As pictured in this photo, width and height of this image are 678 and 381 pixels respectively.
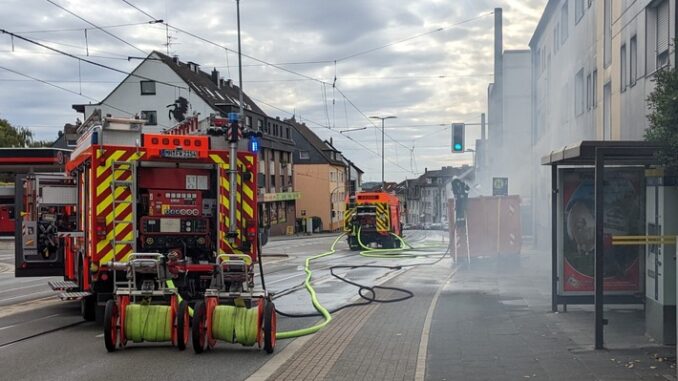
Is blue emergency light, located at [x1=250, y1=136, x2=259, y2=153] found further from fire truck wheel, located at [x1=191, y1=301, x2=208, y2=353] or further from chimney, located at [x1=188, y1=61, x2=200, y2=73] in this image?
chimney, located at [x1=188, y1=61, x2=200, y2=73]

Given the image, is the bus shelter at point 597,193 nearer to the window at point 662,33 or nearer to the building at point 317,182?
the window at point 662,33

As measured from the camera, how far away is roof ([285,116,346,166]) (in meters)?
81.3

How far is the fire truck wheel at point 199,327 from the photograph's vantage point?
26.8 ft

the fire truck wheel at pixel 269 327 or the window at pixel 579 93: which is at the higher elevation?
the window at pixel 579 93

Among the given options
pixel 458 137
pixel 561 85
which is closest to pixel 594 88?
pixel 458 137

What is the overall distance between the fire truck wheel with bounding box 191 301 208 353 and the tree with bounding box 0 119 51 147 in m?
58.5

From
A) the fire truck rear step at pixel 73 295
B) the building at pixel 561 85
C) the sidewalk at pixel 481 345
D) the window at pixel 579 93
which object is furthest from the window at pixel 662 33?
the fire truck rear step at pixel 73 295

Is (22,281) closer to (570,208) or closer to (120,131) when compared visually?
(120,131)

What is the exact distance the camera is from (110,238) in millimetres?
10039

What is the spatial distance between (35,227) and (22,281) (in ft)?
26.0

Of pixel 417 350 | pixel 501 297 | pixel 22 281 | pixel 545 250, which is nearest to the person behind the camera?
pixel 417 350

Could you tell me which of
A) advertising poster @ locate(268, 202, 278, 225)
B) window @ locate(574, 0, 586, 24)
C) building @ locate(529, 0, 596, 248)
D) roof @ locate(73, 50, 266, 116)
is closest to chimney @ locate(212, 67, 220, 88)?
roof @ locate(73, 50, 266, 116)

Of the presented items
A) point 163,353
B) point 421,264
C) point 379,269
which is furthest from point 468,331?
point 421,264

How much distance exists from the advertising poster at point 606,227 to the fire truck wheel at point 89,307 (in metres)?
7.20
